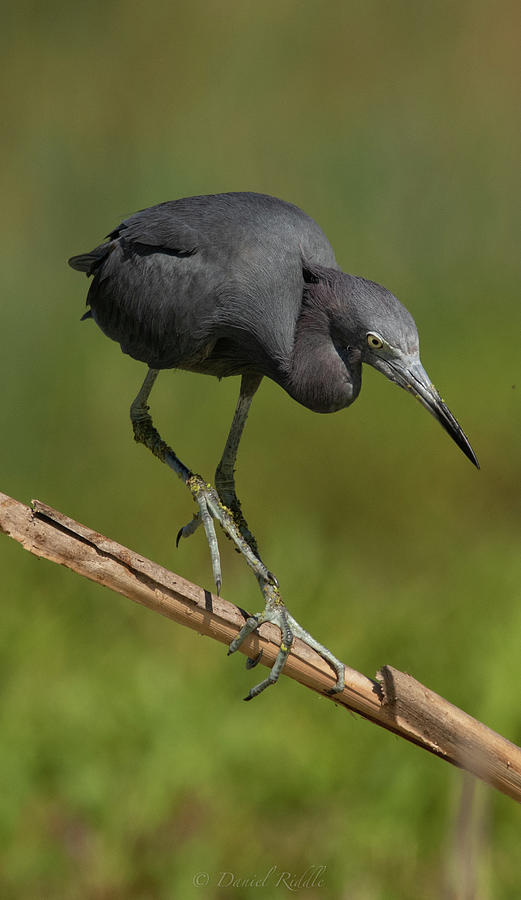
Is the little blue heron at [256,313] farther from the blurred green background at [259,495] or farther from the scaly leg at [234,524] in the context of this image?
the blurred green background at [259,495]

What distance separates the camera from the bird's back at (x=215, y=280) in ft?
7.41

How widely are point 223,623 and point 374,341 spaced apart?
0.60 meters

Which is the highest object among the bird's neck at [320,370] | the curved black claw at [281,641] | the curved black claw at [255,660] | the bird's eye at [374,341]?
the bird's eye at [374,341]

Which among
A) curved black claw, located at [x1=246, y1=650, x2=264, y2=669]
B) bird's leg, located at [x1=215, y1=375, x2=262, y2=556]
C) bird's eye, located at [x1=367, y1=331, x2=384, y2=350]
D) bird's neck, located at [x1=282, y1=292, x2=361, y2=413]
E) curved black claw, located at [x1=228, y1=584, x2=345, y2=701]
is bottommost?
curved black claw, located at [x1=246, y1=650, x2=264, y2=669]

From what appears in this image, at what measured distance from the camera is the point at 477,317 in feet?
16.3

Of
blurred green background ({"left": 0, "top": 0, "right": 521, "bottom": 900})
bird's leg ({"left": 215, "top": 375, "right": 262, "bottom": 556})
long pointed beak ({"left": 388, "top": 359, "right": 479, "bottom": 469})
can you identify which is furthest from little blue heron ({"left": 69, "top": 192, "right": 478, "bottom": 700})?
blurred green background ({"left": 0, "top": 0, "right": 521, "bottom": 900})

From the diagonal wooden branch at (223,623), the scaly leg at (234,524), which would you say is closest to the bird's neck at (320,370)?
the scaly leg at (234,524)

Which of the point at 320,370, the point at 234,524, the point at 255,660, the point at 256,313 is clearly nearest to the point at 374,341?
the point at 320,370

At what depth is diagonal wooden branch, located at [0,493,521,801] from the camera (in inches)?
75.0

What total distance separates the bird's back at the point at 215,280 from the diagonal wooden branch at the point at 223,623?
0.55 meters

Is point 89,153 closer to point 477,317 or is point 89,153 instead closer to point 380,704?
point 477,317

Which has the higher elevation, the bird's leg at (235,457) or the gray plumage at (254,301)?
the gray plumage at (254,301)

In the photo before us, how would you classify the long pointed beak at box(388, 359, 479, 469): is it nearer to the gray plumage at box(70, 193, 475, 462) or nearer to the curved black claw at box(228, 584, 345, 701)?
the gray plumage at box(70, 193, 475, 462)

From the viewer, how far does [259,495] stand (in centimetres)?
469
